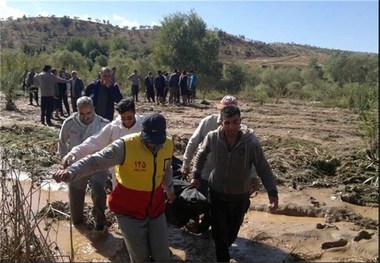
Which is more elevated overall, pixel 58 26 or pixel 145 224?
pixel 58 26

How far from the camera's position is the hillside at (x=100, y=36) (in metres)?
76.4

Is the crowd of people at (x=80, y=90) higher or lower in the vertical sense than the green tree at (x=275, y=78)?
lower

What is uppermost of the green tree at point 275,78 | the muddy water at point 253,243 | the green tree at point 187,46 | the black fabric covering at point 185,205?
the green tree at point 187,46

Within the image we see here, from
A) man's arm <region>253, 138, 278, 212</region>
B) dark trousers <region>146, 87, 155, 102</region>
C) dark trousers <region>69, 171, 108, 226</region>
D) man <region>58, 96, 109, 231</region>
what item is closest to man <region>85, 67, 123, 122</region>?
man <region>58, 96, 109, 231</region>

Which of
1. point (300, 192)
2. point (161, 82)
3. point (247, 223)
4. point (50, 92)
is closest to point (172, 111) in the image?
point (161, 82)

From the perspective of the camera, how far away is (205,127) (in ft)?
16.0

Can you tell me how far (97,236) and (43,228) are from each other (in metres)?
0.70

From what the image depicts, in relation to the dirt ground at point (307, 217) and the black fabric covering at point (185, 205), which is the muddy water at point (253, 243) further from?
the black fabric covering at point (185, 205)

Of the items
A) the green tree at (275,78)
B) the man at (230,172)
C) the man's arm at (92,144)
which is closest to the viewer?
the man at (230,172)

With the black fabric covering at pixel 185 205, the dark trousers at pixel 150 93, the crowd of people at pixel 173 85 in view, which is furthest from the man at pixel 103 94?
the dark trousers at pixel 150 93

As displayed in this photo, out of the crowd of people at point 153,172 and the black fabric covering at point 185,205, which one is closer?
the crowd of people at point 153,172

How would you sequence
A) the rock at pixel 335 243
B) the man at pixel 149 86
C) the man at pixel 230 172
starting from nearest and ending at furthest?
the man at pixel 230 172, the rock at pixel 335 243, the man at pixel 149 86

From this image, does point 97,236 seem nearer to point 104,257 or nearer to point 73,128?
point 104,257

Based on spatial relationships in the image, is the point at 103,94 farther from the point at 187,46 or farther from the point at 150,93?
the point at 187,46
